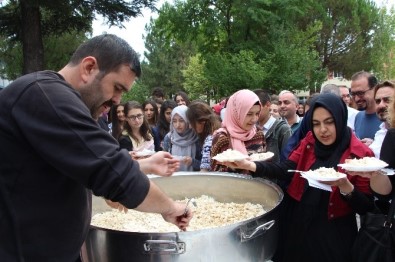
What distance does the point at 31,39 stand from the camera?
9.07 metres

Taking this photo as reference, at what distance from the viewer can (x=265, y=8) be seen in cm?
1319

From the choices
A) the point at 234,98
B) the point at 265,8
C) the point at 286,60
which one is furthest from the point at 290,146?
the point at 265,8

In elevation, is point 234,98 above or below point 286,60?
below

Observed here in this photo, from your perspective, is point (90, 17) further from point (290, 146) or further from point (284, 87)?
point (290, 146)

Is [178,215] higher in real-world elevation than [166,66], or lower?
lower

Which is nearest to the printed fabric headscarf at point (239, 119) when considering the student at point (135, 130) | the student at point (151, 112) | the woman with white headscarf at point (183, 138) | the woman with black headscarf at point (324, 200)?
the woman with black headscarf at point (324, 200)

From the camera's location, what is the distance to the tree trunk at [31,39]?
354 inches

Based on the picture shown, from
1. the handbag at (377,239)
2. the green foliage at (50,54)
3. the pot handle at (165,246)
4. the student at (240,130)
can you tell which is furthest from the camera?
the green foliage at (50,54)

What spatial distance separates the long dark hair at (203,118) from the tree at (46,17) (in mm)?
6663

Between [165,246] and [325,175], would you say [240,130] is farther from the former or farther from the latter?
[165,246]

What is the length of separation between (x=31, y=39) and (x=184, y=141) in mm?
6873

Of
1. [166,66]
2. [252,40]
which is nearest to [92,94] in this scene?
[252,40]

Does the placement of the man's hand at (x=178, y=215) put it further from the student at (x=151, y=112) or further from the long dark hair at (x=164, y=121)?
the student at (x=151, y=112)

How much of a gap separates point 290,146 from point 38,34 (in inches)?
325
